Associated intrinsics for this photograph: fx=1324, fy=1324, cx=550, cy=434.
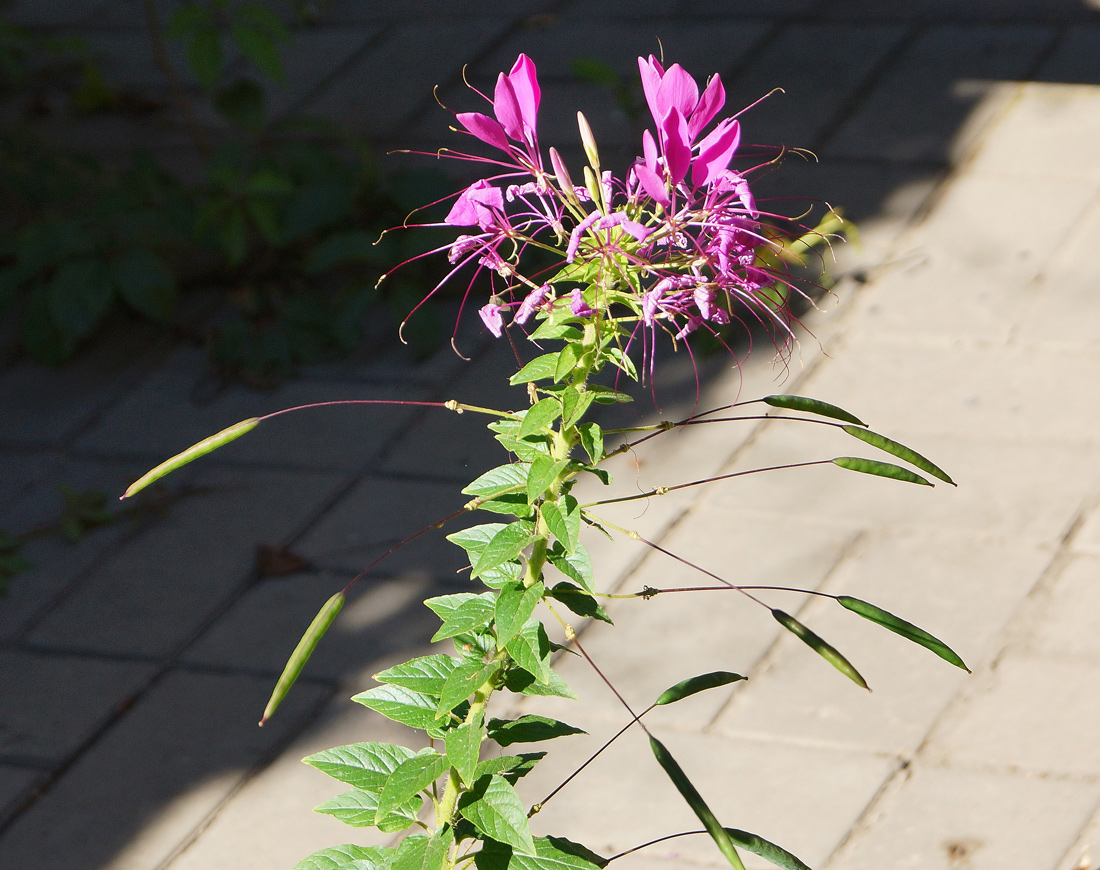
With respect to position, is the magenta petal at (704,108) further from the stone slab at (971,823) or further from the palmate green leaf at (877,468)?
the stone slab at (971,823)

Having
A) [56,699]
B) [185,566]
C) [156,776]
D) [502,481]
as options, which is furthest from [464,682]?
Answer: [185,566]

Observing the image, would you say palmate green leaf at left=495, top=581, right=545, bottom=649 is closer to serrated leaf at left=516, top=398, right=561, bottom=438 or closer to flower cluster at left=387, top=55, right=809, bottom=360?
serrated leaf at left=516, top=398, right=561, bottom=438

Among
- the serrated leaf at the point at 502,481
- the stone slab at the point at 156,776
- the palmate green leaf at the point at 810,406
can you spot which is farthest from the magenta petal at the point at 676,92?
the stone slab at the point at 156,776

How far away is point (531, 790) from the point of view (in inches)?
84.6

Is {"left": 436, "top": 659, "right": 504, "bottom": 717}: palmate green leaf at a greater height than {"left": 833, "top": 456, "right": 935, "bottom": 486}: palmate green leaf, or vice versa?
{"left": 833, "top": 456, "right": 935, "bottom": 486}: palmate green leaf

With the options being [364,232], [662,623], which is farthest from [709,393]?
[364,232]

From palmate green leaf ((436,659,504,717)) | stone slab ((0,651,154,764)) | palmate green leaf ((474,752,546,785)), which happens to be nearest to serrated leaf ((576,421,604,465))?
palmate green leaf ((436,659,504,717))

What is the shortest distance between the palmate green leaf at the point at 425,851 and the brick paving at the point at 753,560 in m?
0.59

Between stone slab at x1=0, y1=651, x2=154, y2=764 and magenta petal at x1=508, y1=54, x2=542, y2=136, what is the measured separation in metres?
1.79

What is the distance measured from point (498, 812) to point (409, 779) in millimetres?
92

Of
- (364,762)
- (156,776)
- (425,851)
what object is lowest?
(425,851)

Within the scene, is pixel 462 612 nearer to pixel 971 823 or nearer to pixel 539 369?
pixel 539 369

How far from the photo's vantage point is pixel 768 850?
1144 mm

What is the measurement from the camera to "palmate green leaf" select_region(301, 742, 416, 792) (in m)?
1.30
